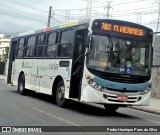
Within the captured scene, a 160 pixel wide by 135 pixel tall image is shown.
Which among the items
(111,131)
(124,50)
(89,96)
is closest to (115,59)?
(124,50)

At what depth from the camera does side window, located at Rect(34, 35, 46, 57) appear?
17.5 metres

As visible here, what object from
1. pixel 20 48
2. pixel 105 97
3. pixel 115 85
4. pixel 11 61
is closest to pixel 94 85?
pixel 105 97

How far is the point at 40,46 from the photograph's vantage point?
1766 cm

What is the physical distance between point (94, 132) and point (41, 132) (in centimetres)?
134

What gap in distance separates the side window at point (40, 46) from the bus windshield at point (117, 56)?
15.6 feet

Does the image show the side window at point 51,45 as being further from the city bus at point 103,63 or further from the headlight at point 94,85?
the headlight at point 94,85

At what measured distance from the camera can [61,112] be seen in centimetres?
1336

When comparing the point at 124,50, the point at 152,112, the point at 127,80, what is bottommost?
the point at 152,112

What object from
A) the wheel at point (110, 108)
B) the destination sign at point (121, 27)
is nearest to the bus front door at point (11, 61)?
the wheel at point (110, 108)

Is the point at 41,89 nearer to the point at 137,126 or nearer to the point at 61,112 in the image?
the point at 61,112

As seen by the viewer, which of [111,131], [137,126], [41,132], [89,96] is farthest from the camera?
[89,96]

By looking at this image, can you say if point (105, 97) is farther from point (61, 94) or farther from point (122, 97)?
point (61, 94)

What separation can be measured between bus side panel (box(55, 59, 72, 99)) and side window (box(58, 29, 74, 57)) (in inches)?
10.4

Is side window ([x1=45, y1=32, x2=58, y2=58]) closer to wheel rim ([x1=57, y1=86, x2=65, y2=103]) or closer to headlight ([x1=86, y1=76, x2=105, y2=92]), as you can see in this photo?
wheel rim ([x1=57, y1=86, x2=65, y2=103])
